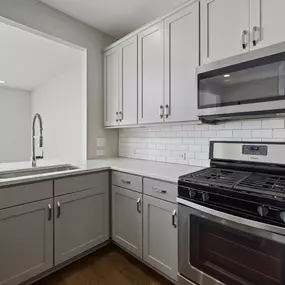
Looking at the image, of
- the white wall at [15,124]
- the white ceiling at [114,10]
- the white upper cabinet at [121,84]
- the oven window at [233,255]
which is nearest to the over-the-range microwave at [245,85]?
the oven window at [233,255]

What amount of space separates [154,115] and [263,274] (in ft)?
4.81

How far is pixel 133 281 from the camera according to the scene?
Answer: 1.76 meters

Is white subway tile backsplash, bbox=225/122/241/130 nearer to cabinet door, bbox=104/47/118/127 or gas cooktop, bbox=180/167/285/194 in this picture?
gas cooktop, bbox=180/167/285/194

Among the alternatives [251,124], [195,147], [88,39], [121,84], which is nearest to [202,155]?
[195,147]

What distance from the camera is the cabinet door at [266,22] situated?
1.34m

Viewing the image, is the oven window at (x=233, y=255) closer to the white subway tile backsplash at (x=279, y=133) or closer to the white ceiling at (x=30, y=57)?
the white subway tile backsplash at (x=279, y=133)

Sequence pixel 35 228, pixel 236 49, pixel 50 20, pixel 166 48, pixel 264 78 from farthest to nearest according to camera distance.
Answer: pixel 50 20 → pixel 166 48 → pixel 35 228 → pixel 236 49 → pixel 264 78

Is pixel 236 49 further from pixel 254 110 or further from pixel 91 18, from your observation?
pixel 91 18

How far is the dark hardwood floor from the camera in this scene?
1749 mm

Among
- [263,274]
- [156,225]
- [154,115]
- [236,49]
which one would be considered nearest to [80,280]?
Answer: [156,225]

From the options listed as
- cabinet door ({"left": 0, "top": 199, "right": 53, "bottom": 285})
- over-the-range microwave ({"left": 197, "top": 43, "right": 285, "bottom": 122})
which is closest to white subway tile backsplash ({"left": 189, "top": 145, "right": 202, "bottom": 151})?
over-the-range microwave ({"left": 197, "top": 43, "right": 285, "bottom": 122})

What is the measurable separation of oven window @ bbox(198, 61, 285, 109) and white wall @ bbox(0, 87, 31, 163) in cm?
509

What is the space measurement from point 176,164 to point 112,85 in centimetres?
123

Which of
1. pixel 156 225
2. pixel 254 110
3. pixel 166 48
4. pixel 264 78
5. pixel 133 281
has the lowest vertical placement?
pixel 133 281
